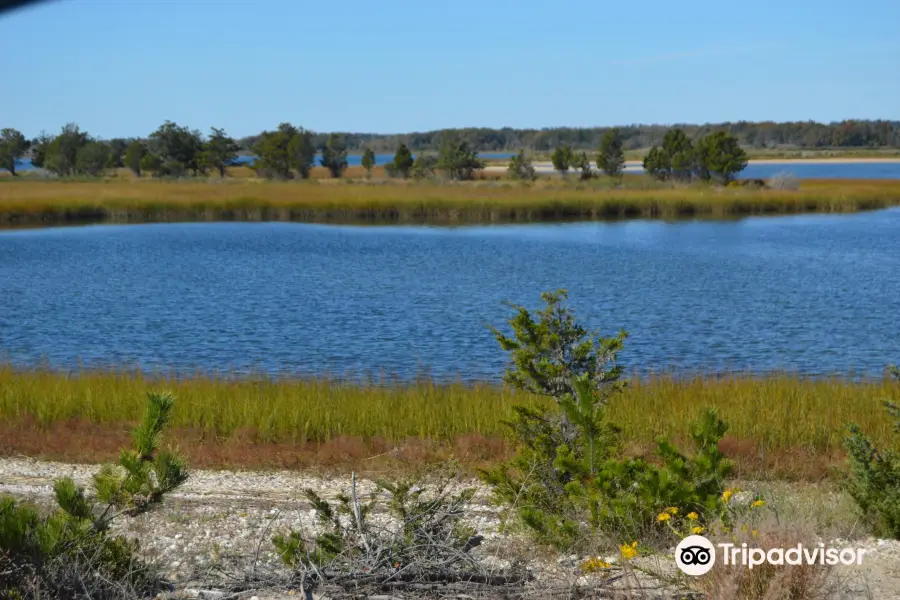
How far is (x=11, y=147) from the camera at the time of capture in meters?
108

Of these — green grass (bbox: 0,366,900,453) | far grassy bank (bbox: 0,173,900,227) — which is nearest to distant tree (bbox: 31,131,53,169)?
far grassy bank (bbox: 0,173,900,227)

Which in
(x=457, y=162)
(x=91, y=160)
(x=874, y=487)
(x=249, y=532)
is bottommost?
(x=249, y=532)

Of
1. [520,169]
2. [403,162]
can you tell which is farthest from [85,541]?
[403,162]

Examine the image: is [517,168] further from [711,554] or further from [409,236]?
[711,554]

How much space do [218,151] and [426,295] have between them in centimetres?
7257

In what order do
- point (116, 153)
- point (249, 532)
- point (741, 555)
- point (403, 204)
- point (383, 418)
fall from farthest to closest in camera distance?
point (116, 153) < point (403, 204) < point (383, 418) < point (249, 532) < point (741, 555)

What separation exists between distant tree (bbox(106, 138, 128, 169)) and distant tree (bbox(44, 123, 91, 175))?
12.2 ft

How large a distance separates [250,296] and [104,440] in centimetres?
1706

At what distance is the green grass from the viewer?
12539mm

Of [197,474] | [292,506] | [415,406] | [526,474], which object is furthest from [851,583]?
[415,406]

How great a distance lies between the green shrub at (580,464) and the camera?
6.95 metres

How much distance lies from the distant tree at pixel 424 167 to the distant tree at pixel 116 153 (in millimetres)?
36472

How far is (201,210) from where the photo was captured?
193ft

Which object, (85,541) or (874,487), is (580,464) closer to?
(874,487)
